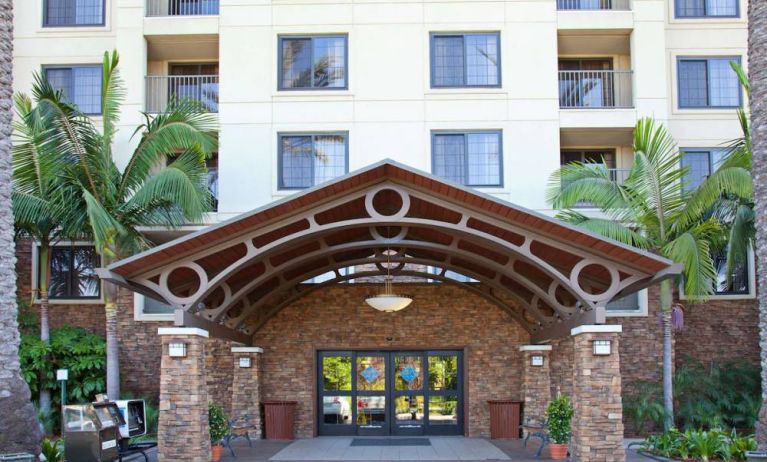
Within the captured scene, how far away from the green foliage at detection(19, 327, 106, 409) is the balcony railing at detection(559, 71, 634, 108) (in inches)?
505

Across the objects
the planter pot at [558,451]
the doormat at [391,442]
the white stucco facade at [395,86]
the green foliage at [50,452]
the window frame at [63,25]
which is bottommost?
the doormat at [391,442]

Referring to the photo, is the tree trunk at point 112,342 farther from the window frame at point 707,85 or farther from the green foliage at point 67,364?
the window frame at point 707,85

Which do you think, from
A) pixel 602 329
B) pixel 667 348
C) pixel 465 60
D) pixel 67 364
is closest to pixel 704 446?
pixel 602 329

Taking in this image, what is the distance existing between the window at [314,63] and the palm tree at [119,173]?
284 centimetres

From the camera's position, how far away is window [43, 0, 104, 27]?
2219 cm

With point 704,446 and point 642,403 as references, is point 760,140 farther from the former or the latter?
point 642,403

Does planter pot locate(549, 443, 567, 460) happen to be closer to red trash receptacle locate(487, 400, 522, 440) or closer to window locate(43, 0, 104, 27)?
red trash receptacle locate(487, 400, 522, 440)

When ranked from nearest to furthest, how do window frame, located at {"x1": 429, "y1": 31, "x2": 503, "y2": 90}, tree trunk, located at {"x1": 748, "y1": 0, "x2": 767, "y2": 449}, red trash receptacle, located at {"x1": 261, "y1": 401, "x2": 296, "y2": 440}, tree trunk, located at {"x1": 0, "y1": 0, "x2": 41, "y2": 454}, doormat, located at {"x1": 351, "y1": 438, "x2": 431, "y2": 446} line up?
tree trunk, located at {"x1": 0, "y1": 0, "x2": 41, "y2": 454}, tree trunk, located at {"x1": 748, "y1": 0, "x2": 767, "y2": 449}, doormat, located at {"x1": 351, "y1": 438, "x2": 431, "y2": 446}, red trash receptacle, located at {"x1": 261, "y1": 401, "x2": 296, "y2": 440}, window frame, located at {"x1": 429, "y1": 31, "x2": 503, "y2": 90}

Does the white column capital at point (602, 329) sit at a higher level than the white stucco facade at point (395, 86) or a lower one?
lower

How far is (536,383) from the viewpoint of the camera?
20.0 meters

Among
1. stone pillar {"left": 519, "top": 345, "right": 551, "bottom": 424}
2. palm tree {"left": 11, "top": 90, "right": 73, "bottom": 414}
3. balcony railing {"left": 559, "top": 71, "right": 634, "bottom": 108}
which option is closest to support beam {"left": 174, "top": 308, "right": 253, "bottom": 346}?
palm tree {"left": 11, "top": 90, "right": 73, "bottom": 414}

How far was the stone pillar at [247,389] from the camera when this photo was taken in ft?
65.4

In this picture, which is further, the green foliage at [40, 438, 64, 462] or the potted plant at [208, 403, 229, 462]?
the potted plant at [208, 403, 229, 462]

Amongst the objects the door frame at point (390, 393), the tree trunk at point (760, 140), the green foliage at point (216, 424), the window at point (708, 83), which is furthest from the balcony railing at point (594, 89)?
the green foliage at point (216, 424)
